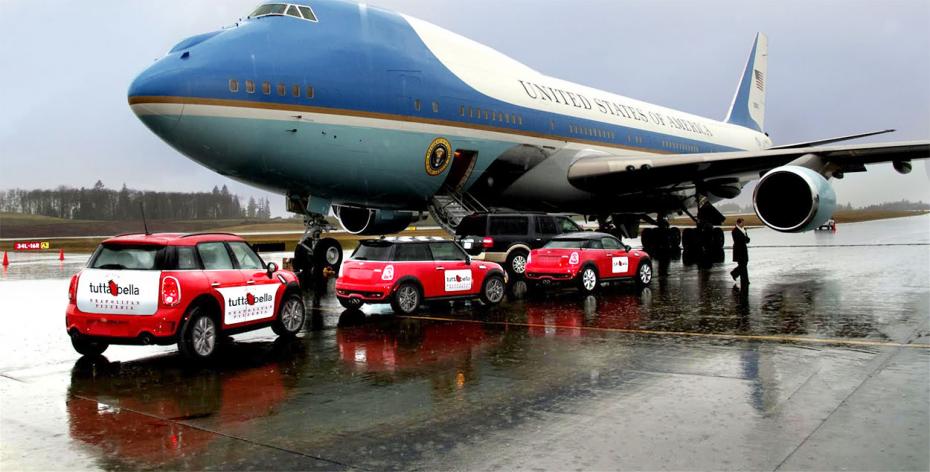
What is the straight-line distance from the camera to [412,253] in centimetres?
1273

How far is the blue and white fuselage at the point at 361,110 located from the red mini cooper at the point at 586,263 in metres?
4.47

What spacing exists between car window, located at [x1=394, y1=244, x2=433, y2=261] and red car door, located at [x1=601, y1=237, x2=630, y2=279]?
496cm

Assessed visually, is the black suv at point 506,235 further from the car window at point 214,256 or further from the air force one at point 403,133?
the car window at point 214,256

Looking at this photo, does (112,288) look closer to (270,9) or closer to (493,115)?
(270,9)

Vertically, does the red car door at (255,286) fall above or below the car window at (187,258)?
below

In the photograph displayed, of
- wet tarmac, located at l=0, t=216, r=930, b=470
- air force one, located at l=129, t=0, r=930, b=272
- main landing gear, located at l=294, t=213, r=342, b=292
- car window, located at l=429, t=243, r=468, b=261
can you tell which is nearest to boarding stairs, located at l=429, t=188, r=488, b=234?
air force one, located at l=129, t=0, r=930, b=272

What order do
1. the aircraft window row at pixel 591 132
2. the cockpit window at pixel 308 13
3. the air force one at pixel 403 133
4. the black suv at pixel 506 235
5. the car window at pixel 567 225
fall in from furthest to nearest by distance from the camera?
the aircraft window row at pixel 591 132 → the car window at pixel 567 225 → the black suv at pixel 506 235 → the cockpit window at pixel 308 13 → the air force one at pixel 403 133

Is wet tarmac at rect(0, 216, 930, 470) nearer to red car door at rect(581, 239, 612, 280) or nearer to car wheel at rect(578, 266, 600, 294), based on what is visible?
car wheel at rect(578, 266, 600, 294)

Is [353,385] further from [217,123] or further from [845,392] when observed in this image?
[217,123]

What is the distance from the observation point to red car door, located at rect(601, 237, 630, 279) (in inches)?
632

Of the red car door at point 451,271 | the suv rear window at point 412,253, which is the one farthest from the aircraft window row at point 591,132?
the suv rear window at point 412,253

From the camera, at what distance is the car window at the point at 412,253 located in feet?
41.1

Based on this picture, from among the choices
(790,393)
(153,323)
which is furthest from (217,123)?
(790,393)

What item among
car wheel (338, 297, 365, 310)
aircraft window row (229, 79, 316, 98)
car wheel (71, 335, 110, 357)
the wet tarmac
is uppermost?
aircraft window row (229, 79, 316, 98)
